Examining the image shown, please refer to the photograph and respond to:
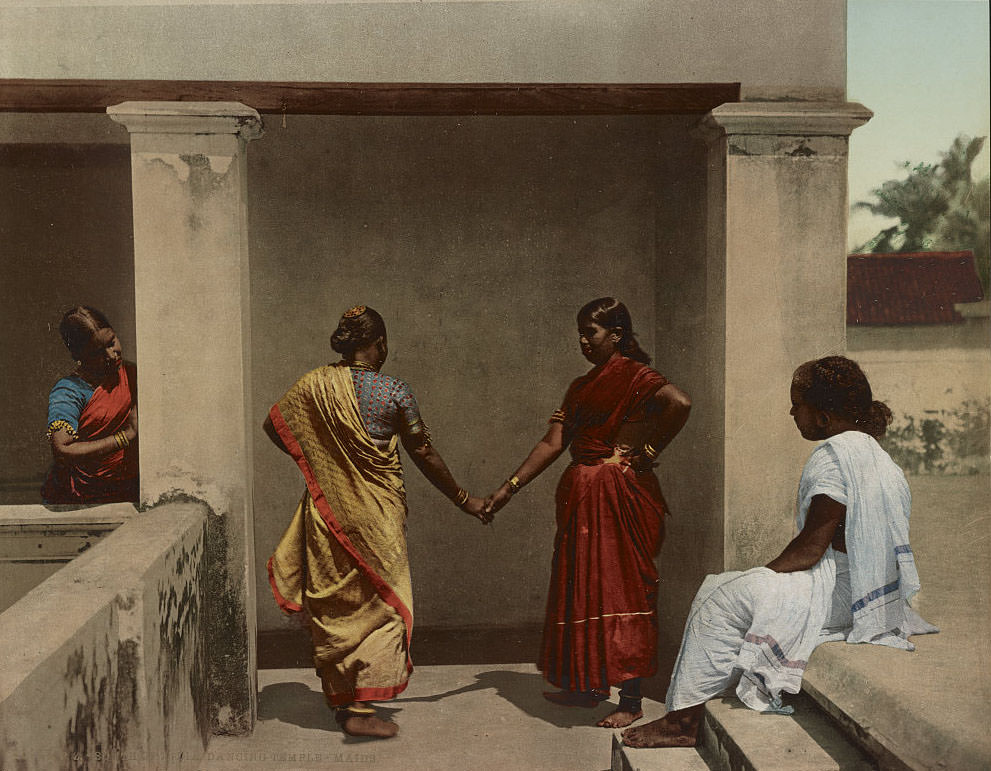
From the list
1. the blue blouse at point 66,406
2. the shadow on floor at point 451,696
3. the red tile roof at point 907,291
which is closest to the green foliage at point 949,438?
the red tile roof at point 907,291

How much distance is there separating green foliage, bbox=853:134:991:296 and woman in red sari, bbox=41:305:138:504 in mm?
3758

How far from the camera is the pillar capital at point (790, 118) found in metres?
4.04

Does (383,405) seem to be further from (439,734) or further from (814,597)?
(814,597)

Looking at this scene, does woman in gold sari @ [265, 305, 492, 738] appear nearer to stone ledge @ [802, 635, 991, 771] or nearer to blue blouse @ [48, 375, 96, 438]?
blue blouse @ [48, 375, 96, 438]

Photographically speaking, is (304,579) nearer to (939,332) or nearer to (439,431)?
(439,431)

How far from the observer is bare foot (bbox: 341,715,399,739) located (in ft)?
13.8

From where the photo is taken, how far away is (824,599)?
343 centimetres

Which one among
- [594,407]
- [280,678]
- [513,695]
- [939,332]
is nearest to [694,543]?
[594,407]

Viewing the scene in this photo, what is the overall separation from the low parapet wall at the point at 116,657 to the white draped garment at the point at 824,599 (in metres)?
1.83

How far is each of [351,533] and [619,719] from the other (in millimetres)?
1441

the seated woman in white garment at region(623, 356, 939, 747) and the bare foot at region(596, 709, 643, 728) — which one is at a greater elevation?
the seated woman in white garment at region(623, 356, 939, 747)

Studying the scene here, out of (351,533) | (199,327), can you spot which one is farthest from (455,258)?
(351,533)

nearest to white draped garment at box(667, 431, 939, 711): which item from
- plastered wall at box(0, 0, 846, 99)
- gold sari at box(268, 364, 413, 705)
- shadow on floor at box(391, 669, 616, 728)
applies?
shadow on floor at box(391, 669, 616, 728)

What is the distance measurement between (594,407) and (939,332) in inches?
68.6
